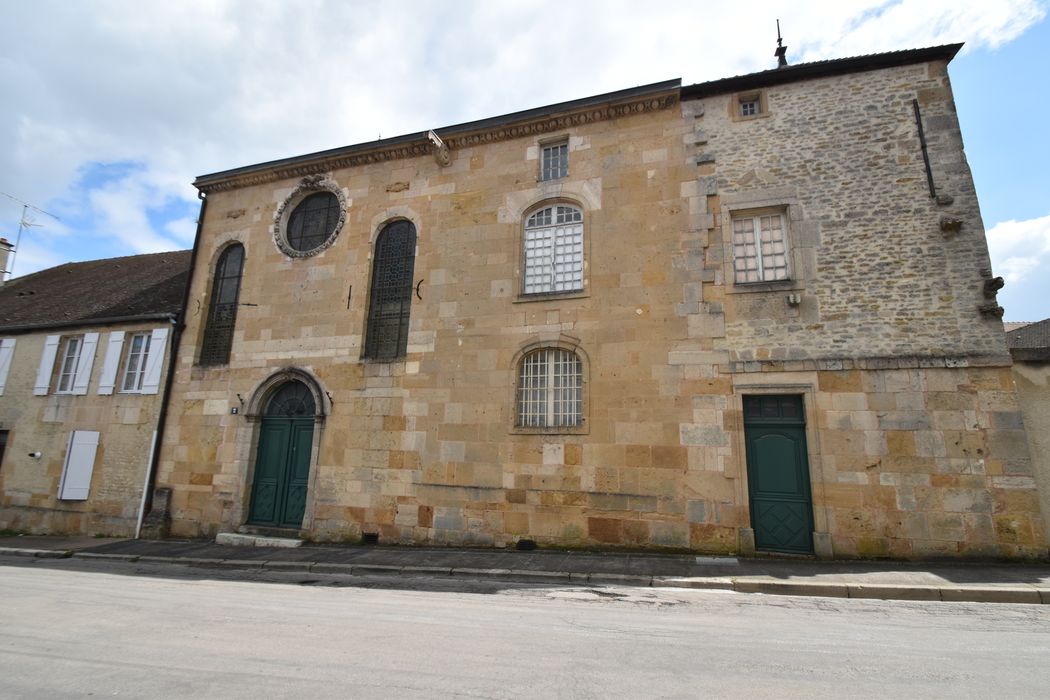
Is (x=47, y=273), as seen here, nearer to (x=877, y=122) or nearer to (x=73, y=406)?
(x=73, y=406)

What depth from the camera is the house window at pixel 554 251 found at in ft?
30.2

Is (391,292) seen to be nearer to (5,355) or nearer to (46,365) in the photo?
(46,365)

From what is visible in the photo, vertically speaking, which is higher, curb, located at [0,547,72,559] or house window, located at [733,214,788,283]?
house window, located at [733,214,788,283]

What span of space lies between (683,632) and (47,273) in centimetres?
Result: 2349

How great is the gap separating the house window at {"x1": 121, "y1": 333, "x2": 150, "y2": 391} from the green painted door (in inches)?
507

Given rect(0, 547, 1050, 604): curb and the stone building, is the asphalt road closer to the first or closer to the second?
rect(0, 547, 1050, 604): curb

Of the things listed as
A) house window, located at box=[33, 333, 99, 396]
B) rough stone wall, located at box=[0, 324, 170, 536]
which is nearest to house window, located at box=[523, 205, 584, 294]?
rough stone wall, located at box=[0, 324, 170, 536]

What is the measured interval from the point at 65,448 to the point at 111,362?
2189 millimetres

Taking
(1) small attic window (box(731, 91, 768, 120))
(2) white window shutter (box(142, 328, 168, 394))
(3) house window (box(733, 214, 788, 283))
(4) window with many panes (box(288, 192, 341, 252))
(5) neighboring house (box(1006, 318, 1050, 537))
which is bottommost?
(5) neighboring house (box(1006, 318, 1050, 537))

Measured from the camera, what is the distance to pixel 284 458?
10.3 meters

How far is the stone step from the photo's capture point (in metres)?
9.39

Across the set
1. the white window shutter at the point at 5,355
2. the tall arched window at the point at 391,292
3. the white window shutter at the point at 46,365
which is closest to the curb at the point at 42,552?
the white window shutter at the point at 46,365

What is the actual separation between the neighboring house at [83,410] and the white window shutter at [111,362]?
24mm

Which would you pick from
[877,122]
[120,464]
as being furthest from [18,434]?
[877,122]
